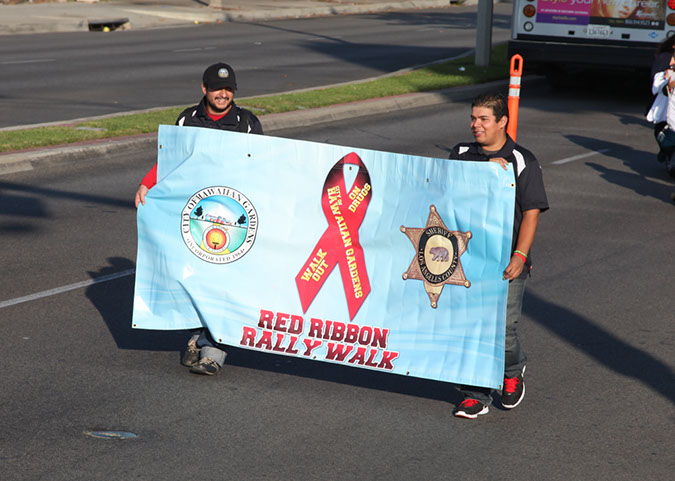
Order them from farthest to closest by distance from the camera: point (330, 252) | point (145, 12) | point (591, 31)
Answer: point (145, 12), point (591, 31), point (330, 252)

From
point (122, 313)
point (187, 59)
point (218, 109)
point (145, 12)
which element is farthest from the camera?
point (145, 12)

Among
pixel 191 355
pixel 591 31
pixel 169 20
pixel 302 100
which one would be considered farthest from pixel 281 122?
pixel 169 20

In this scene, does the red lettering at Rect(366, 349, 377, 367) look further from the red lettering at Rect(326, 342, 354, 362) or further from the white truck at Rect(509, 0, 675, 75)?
the white truck at Rect(509, 0, 675, 75)

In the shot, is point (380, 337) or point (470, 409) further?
point (380, 337)

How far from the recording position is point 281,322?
5582 mm

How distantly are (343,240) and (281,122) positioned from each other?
9.90 meters

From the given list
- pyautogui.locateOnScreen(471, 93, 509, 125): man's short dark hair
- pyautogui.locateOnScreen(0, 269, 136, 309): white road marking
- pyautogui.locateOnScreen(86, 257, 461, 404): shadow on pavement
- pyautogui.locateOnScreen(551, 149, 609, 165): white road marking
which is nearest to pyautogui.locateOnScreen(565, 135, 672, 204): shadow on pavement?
pyautogui.locateOnScreen(551, 149, 609, 165): white road marking

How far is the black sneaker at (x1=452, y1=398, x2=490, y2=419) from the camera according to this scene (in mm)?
5293

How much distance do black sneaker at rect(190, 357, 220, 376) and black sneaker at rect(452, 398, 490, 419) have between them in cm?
145

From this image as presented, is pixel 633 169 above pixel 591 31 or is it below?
below

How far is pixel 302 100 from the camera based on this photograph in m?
17.0

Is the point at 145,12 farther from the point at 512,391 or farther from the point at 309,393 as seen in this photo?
the point at 512,391

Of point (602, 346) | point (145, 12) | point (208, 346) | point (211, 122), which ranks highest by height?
point (211, 122)

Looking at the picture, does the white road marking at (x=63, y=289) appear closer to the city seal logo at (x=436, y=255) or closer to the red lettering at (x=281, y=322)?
the red lettering at (x=281, y=322)
